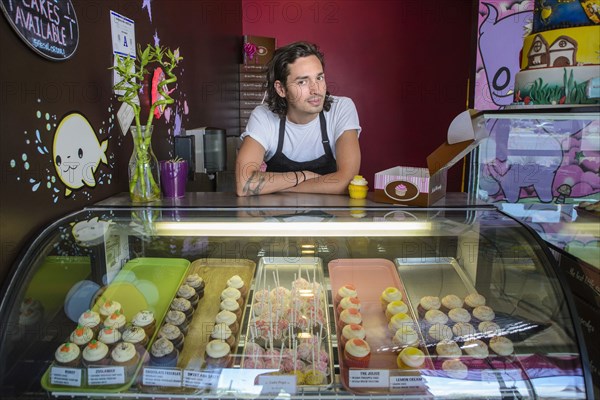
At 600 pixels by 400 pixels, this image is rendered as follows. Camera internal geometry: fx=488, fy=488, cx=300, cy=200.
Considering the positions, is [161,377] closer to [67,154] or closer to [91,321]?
[91,321]

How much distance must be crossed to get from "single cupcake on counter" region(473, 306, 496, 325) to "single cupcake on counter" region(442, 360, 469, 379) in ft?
0.81

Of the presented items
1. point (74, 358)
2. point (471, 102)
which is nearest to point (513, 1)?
point (471, 102)

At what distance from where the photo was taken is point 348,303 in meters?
1.79

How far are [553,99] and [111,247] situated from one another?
5.06 ft

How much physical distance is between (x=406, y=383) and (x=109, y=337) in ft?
3.03

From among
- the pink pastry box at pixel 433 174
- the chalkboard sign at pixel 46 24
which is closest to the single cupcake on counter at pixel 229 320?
the pink pastry box at pixel 433 174

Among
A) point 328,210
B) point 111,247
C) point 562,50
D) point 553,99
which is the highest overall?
point 562,50

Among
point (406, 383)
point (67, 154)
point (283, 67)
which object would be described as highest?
point (283, 67)

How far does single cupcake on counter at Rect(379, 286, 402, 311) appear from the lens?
1.80 metres

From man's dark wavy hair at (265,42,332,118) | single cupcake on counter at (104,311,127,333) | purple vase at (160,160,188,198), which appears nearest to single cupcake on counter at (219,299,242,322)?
single cupcake on counter at (104,311,127,333)

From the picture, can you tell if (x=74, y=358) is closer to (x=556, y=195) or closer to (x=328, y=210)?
(x=328, y=210)

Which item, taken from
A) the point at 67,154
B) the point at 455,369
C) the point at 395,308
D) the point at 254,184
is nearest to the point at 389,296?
the point at 395,308

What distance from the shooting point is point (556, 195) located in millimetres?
2059

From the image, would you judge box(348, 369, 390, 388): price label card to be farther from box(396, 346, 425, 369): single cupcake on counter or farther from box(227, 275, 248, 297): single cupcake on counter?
box(227, 275, 248, 297): single cupcake on counter
